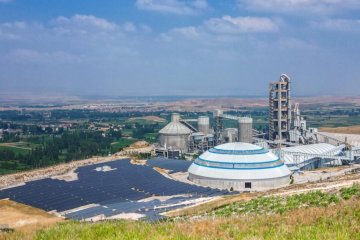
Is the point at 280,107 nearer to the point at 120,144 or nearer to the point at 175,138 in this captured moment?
the point at 175,138

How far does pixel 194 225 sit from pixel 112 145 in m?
90.4

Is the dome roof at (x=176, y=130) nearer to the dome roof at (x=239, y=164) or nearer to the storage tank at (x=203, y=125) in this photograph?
the storage tank at (x=203, y=125)

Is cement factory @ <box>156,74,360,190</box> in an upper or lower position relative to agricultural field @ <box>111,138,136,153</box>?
upper

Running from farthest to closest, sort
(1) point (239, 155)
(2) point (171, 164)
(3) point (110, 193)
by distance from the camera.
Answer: (2) point (171, 164), (1) point (239, 155), (3) point (110, 193)

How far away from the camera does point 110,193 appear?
43906 millimetres

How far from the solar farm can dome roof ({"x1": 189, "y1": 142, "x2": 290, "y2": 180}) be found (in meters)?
3.25

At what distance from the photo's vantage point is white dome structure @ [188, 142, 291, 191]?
49375mm

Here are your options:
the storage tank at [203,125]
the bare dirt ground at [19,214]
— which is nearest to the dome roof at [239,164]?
the bare dirt ground at [19,214]

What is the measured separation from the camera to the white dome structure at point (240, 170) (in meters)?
49.4

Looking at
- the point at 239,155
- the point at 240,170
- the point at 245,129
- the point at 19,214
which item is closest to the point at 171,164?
the point at 239,155

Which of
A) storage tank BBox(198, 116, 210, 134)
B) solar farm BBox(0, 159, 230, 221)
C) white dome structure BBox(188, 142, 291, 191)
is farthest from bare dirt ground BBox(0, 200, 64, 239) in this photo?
storage tank BBox(198, 116, 210, 134)

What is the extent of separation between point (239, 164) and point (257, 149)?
13.1ft

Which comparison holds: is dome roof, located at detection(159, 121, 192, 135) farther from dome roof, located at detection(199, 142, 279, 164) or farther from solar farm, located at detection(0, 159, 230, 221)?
dome roof, located at detection(199, 142, 279, 164)

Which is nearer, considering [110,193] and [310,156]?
[110,193]
